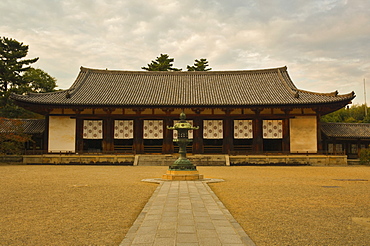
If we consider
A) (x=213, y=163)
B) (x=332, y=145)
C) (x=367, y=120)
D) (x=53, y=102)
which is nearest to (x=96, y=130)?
(x=53, y=102)

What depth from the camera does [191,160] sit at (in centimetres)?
2488

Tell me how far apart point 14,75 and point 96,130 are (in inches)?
719

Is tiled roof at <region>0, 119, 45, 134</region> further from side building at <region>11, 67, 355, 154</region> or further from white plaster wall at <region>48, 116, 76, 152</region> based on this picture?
white plaster wall at <region>48, 116, 76, 152</region>

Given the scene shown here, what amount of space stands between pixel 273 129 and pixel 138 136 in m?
11.6

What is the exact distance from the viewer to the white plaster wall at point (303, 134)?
88.7 ft

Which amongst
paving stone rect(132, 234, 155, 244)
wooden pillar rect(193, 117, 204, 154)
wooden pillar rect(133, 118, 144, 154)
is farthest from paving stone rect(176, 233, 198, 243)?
wooden pillar rect(133, 118, 144, 154)

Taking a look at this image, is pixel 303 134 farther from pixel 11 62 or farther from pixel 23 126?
pixel 11 62

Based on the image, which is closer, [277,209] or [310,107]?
[277,209]

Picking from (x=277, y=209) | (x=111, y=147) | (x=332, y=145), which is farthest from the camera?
(x=332, y=145)

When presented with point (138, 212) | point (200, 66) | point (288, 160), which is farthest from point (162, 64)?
point (138, 212)

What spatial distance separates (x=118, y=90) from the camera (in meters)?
30.6

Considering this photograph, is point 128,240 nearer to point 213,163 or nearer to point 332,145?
point 213,163

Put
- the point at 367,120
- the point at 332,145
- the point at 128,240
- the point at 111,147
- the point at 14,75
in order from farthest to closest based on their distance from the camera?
the point at 367,120 < the point at 14,75 < the point at 332,145 < the point at 111,147 < the point at 128,240

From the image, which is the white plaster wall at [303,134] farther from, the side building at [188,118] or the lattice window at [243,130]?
the lattice window at [243,130]
